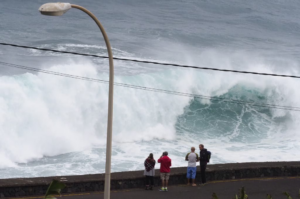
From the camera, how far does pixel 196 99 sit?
3328cm

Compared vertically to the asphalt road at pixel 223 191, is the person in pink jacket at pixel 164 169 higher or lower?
higher

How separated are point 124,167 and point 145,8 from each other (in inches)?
1504

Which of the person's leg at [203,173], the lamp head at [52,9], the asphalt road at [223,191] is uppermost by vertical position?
the lamp head at [52,9]

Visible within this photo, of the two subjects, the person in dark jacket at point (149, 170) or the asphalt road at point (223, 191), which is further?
the person in dark jacket at point (149, 170)

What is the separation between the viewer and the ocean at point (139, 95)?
24.0 m

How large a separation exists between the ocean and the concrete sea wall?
4.92 meters

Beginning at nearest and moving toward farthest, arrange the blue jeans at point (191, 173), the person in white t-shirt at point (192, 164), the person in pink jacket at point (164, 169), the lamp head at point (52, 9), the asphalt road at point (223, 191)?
1. the lamp head at point (52, 9)
2. the asphalt road at point (223, 191)
3. the person in pink jacket at point (164, 169)
4. the person in white t-shirt at point (192, 164)
5. the blue jeans at point (191, 173)

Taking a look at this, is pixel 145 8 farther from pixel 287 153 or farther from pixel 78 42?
pixel 287 153

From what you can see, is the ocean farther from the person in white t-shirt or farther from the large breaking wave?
the person in white t-shirt

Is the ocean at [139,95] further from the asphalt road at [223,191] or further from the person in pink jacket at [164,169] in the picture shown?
the person in pink jacket at [164,169]

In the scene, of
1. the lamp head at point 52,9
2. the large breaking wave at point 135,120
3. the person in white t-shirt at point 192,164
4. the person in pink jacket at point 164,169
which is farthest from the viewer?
the large breaking wave at point 135,120

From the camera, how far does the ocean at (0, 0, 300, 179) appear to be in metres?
24.0

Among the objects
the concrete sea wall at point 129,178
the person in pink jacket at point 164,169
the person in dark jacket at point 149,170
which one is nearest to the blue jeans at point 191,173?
the concrete sea wall at point 129,178

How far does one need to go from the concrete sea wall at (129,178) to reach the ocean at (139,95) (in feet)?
16.2
